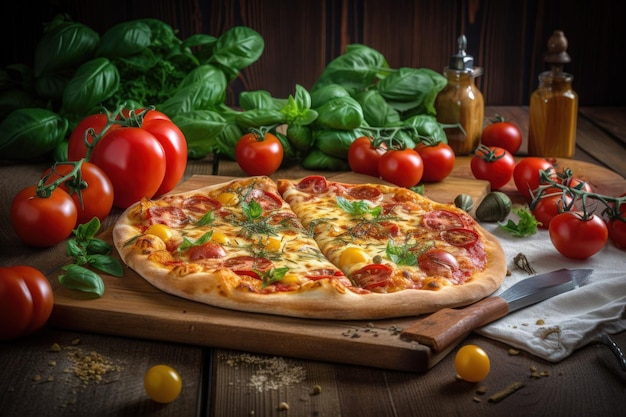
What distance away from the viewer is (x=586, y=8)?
5746 millimetres

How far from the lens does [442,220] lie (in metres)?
3.26

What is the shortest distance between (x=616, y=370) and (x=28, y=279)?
1698 millimetres

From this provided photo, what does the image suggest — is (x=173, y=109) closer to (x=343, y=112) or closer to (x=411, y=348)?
(x=343, y=112)

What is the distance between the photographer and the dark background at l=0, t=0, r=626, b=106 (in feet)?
18.4

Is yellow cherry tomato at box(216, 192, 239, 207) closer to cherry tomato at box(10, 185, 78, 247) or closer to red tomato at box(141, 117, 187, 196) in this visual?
red tomato at box(141, 117, 187, 196)

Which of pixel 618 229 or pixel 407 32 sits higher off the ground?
pixel 407 32

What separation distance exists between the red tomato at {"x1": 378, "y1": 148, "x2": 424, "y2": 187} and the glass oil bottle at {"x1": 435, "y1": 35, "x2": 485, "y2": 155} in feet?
2.38

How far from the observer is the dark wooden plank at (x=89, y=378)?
2137 millimetres

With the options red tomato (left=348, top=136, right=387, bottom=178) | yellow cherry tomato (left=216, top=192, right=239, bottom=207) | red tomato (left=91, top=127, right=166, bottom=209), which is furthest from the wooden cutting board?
red tomato (left=348, top=136, right=387, bottom=178)

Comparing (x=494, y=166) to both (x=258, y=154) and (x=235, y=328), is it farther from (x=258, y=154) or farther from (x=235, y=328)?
(x=235, y=328)

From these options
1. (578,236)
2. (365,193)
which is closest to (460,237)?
(578,236)

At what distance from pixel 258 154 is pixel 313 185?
57cm

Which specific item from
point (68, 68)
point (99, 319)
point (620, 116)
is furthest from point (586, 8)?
point (99, 319)

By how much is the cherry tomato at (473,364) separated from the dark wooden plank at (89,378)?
27.9 inches
